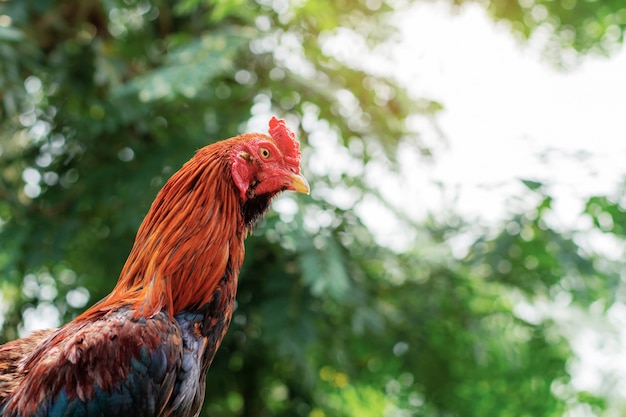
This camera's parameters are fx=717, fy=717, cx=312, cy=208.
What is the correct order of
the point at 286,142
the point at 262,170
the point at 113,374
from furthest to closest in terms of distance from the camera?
the point at 286,142 < the point at 262,170 < the point at 113,374

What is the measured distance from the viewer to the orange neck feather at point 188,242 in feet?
6.49

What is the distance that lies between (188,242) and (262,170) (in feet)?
1.01

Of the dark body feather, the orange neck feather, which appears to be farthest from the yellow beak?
the dark body feather

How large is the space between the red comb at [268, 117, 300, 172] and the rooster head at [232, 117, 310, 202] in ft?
0.03

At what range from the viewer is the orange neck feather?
198 cm

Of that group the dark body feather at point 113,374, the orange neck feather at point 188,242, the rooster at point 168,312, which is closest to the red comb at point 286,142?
the rooster at point 168,312

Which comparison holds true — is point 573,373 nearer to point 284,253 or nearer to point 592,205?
point 592,205

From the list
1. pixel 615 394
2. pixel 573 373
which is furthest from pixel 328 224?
pixel 573 373

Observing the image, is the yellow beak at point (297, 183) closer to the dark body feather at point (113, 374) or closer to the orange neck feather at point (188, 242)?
the orange neck feather at point (188, 242)

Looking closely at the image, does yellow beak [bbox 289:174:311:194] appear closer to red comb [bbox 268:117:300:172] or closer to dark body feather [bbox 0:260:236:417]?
red comb [bbox 268:117:300:172]

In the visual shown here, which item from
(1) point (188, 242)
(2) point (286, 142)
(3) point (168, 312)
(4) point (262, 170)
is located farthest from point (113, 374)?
(2) point (286, 142)

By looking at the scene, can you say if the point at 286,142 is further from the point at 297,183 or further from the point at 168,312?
the point at 168,312

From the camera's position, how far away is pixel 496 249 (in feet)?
13.7

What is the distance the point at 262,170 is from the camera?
2.12m
